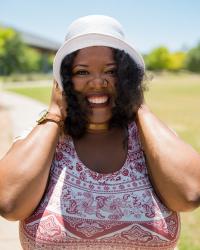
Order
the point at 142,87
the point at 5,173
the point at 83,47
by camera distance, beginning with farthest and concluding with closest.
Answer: the point at 142,87, the point at 83,47, the point at 5,173

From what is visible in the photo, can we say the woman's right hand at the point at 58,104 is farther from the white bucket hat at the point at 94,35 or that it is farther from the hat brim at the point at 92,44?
the white bucket hat at the point at 94,35

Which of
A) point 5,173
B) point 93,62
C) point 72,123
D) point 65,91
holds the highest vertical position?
point 93,62

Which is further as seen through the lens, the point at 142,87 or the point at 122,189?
the point at 142,87

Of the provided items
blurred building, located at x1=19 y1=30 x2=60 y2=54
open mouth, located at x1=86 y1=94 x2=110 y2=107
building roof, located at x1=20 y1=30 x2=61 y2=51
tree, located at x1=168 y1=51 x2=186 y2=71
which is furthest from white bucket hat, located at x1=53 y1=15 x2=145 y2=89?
tree, located at x1=168 y1=51 x2=186 y2=71

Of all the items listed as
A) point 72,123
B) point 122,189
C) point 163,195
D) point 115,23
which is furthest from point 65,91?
point 163,195


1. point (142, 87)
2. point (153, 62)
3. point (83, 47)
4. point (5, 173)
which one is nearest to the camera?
point (5, 173)

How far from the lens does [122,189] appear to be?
192cm

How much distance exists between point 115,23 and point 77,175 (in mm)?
680

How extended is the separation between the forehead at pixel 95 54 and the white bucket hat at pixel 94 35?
2cm

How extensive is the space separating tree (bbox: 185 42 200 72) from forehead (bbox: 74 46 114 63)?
102922 mm

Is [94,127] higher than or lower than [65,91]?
lower

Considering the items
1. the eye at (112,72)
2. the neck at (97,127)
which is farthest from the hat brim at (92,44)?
the neck at (97,127)

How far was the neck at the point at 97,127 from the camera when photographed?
205 cm

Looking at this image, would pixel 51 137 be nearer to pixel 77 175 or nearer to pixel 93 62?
pixel 77 175
